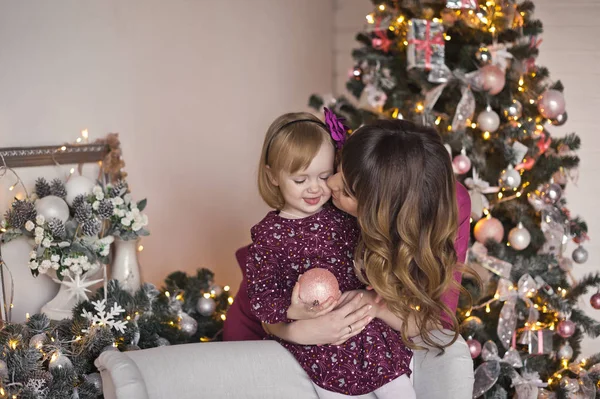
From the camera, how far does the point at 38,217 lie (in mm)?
2523

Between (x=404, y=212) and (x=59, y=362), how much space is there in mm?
1142

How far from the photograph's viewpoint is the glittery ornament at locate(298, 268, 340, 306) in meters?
2.10

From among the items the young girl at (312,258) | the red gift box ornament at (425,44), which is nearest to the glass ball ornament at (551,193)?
the red gift box ornament at (425,44)

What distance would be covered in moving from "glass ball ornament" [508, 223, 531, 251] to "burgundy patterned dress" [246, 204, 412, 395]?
887 millimetres

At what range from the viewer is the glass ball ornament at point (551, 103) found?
2.92 m

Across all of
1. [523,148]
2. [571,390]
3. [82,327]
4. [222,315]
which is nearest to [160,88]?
[222,315]

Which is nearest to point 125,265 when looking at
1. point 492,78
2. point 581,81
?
point 492,78

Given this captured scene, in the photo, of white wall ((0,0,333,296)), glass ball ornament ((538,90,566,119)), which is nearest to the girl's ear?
white wall ((0,0,333,296))

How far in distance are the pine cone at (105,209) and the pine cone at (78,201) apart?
67 mm

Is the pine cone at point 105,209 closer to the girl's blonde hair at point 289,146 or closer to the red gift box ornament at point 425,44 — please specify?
the girl's blonde hair at point 289,146

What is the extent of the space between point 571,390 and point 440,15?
162cm

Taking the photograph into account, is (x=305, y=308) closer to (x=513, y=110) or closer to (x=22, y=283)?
(x=22, y=283)

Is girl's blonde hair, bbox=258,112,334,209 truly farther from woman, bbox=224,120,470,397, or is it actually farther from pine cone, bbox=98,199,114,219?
pine cone, bbox=98,199,114,219

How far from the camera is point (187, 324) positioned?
284 centimetres
